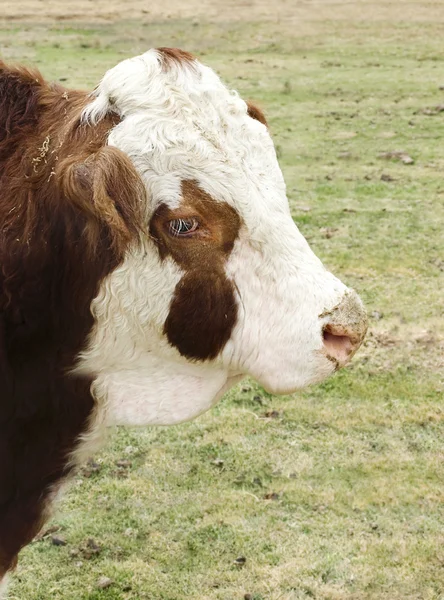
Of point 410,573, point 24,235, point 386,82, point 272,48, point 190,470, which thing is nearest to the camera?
point 24,235

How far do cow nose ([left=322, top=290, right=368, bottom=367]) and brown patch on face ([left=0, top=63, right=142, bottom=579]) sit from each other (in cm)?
65

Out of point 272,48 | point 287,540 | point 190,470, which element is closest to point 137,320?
point 287,540

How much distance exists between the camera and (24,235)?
2.56 meters

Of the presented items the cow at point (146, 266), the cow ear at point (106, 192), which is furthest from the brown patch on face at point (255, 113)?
the cow ear at point (106, 192)

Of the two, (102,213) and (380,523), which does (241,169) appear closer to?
(102,213)

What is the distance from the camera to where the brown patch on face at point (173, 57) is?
273 cm

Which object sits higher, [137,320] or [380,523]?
[137,320]

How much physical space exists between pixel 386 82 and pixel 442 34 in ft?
19.7

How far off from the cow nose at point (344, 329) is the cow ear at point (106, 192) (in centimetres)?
65

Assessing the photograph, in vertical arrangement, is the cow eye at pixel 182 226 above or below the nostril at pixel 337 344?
above

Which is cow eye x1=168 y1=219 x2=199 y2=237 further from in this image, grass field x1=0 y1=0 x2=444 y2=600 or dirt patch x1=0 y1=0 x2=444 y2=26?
dirt patch x1=0 y1=0 x2=444 y2=26

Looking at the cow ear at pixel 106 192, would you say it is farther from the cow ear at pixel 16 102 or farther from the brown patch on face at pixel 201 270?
the cow ear at pixel 16 102

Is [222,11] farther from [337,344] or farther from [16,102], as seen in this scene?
[337,344]

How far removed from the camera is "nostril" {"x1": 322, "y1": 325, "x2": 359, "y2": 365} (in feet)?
8.60
